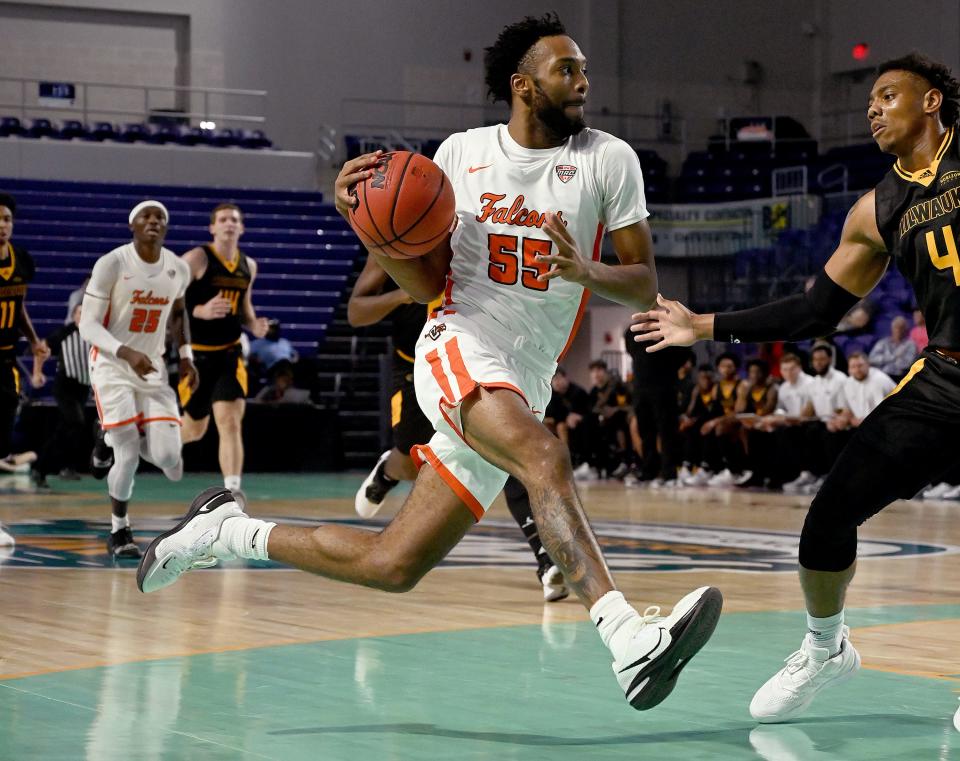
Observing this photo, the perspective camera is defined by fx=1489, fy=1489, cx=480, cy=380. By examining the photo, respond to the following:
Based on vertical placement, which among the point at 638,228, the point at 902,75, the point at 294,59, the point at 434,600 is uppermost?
the point at 294,59

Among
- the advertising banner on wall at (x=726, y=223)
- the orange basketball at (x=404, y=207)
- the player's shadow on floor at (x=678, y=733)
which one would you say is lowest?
the player's shadow on floor at (x=678, y=733)

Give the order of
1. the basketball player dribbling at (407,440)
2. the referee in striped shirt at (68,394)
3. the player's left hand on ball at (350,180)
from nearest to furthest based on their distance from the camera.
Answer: the player's left hand on ball at (350,180)
the basketball player dribbling at (407,440)
the referee in striped shirt at (68,394)

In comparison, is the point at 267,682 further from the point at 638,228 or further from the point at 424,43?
the point at 424,43

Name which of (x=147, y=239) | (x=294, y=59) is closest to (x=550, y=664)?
(x=147, y=239)

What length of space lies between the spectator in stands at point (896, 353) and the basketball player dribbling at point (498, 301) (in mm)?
11821

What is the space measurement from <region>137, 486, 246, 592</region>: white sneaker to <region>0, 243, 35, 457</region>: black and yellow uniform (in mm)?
5131

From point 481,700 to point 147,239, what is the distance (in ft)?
15.8

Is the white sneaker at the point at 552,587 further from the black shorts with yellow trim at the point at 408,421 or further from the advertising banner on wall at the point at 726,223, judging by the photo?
the advertising banner on wall at the point at 726,223

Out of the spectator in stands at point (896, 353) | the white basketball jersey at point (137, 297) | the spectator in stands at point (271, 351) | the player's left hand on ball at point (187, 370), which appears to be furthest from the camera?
the spectator in stands at point (271, 351)

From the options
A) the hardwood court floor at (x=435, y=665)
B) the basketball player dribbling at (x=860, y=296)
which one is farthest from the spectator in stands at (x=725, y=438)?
the basketball player dribbling at (x=860, y=296)

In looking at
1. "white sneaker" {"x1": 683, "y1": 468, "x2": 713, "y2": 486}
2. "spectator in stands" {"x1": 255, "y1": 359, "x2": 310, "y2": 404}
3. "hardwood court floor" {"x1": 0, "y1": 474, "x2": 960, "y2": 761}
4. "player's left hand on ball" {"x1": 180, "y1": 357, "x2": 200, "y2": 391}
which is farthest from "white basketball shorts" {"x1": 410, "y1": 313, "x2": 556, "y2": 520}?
"spectator in stands" {"x1": 255, "y1": 359, "x2": 310, "y2": 404}

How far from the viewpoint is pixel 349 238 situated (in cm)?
2320

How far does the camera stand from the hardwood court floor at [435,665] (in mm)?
3912

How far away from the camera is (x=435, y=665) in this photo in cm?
507
